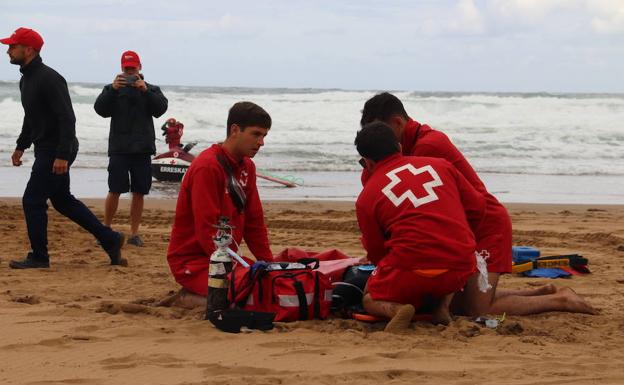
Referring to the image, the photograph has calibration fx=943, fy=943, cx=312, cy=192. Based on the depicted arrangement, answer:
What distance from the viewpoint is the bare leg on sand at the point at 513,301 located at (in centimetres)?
553

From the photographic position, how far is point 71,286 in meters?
6.64

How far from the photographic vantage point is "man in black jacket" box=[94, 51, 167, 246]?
870 cm

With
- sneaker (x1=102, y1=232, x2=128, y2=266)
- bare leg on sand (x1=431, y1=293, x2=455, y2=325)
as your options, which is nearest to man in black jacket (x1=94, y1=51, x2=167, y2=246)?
sneaker (x1=102, y1=232, x2=128, y2=266)

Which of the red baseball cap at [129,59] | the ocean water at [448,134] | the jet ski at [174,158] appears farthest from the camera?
the ocean water at [448,134]

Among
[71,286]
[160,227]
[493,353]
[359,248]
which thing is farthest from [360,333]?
[160,227]

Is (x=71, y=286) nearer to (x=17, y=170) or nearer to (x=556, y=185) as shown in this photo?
(x=17, y=170)

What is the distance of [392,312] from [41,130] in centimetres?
347

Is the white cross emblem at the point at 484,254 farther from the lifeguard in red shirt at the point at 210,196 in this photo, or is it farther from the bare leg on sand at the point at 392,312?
the lifeguard in red shirt at the point at 210,196

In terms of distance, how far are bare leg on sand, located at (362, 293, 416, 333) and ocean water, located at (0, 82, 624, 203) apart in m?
8.43

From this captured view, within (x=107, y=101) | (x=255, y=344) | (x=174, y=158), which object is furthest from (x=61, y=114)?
(x=174, y=158)

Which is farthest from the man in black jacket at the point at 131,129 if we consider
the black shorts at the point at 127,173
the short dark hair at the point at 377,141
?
the short dark hair at the point at 377,141

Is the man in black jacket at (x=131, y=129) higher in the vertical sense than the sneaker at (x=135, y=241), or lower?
higher

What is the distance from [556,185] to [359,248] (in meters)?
7.99

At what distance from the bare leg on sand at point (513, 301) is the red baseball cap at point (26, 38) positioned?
3.82m
